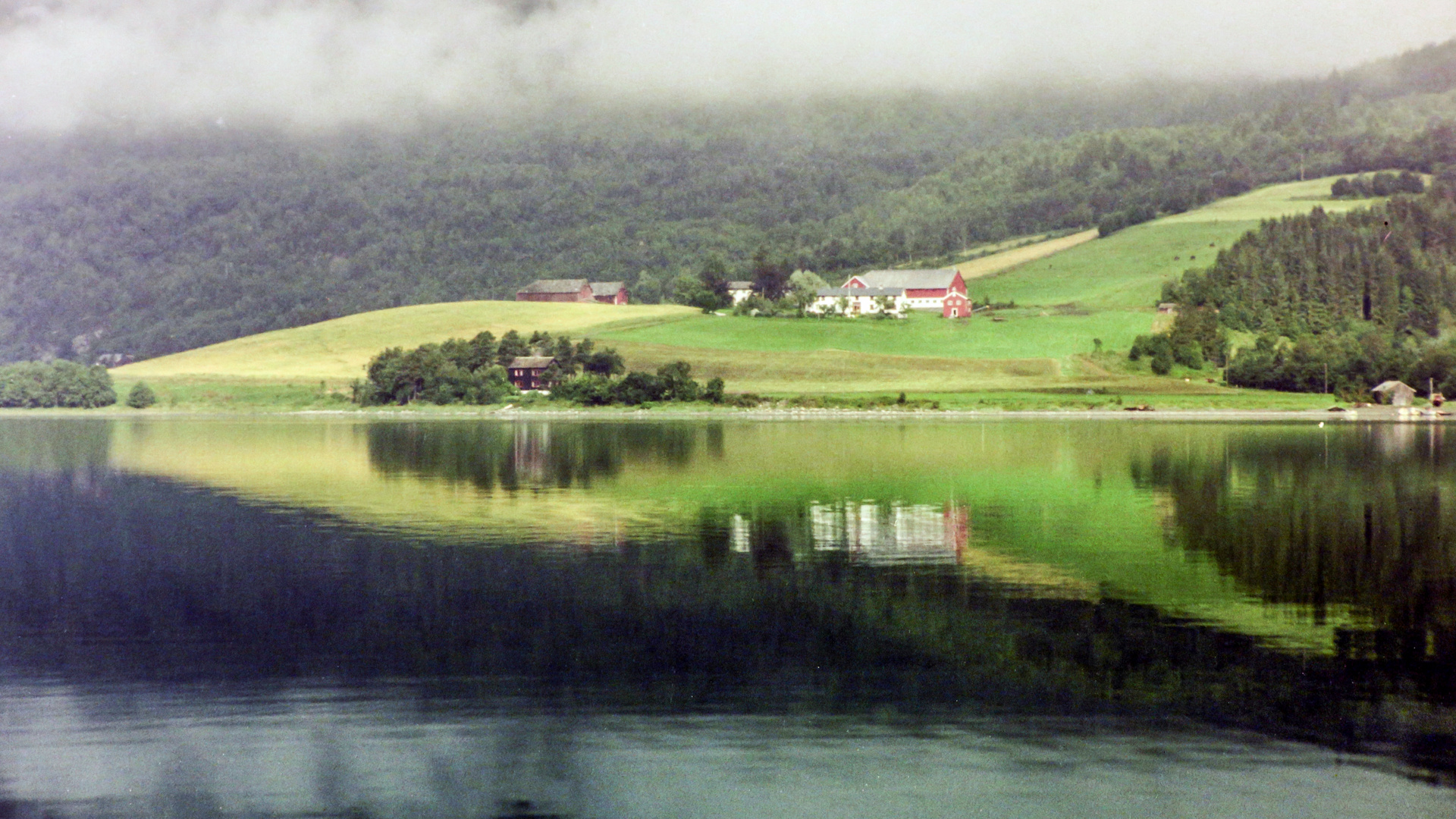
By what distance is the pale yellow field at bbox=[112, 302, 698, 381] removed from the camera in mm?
149000

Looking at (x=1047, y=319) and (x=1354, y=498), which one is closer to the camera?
(x=1354, y=498)

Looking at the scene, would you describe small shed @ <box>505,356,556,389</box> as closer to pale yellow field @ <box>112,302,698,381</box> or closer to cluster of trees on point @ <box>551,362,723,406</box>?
cluster of trees on point @ <box>551,362,723,406</box>

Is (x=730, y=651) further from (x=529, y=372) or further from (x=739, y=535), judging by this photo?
(x=529, y=372)

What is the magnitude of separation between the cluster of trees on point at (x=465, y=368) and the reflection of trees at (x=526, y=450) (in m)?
24.0

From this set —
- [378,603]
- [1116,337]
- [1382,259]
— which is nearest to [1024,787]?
[378,603]

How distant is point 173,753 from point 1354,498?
4507cm

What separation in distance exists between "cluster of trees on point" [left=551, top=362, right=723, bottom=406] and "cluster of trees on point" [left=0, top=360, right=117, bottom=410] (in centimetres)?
5254

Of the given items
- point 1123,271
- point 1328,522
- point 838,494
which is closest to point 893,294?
point 1123,271

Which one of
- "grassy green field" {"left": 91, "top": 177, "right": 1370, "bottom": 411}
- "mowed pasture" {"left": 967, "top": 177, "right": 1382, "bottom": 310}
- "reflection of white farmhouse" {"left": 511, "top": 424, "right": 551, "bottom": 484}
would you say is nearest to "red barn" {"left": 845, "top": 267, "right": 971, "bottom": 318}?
"grassy green field" {"left": 91, "top": 177, "right": 1370, "bottom": 411}

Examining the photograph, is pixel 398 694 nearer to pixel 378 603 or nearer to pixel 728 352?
pixel 378 603

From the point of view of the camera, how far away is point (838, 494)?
52188 millimetres

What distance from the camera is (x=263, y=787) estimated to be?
59.7 ft

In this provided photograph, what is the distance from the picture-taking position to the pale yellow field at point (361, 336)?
14900 centimetres

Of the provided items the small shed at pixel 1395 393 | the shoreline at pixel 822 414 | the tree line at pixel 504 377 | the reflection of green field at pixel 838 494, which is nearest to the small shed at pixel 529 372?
the tree line at pixel 504 377
